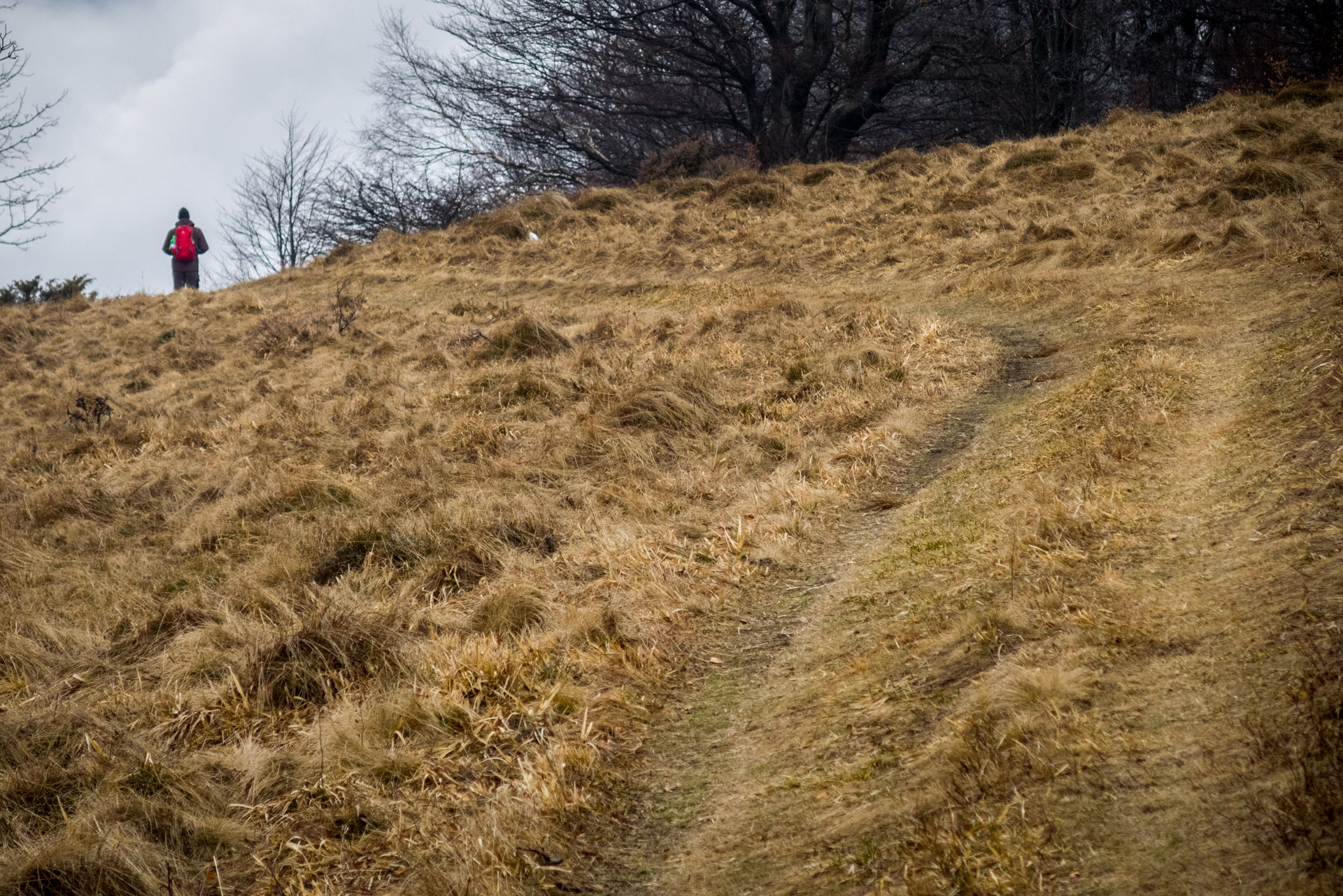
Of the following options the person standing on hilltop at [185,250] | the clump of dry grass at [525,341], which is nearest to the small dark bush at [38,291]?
the person standing on hilltop at [185,250]

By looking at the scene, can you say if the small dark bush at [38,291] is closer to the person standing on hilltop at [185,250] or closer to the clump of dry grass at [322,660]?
the person standing on hilltop at [185,250]

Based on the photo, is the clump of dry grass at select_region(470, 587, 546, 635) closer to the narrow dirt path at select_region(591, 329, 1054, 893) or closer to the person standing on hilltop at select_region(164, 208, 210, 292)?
the narrow dirt path at select_region(591, 329, 1054, 893)

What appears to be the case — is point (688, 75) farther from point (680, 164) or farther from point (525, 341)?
point (525, 341)

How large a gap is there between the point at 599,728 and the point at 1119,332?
464cm

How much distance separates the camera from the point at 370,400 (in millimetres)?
8086

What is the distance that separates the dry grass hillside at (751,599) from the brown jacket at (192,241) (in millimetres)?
8637

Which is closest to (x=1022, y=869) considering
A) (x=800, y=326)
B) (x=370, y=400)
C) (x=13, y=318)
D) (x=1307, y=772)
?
(x=1307, y=772)

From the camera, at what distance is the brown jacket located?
53.9 ft

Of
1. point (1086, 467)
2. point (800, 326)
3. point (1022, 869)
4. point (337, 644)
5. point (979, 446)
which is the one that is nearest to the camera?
point (1022, 869)

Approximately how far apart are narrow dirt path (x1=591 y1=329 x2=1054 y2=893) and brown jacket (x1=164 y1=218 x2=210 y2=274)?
15857mm

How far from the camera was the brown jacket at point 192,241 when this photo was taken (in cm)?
1644

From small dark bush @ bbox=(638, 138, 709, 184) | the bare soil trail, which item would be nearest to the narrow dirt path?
the bare soil trail

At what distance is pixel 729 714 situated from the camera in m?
3.06

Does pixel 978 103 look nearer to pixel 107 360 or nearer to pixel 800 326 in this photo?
pixel 800 326
